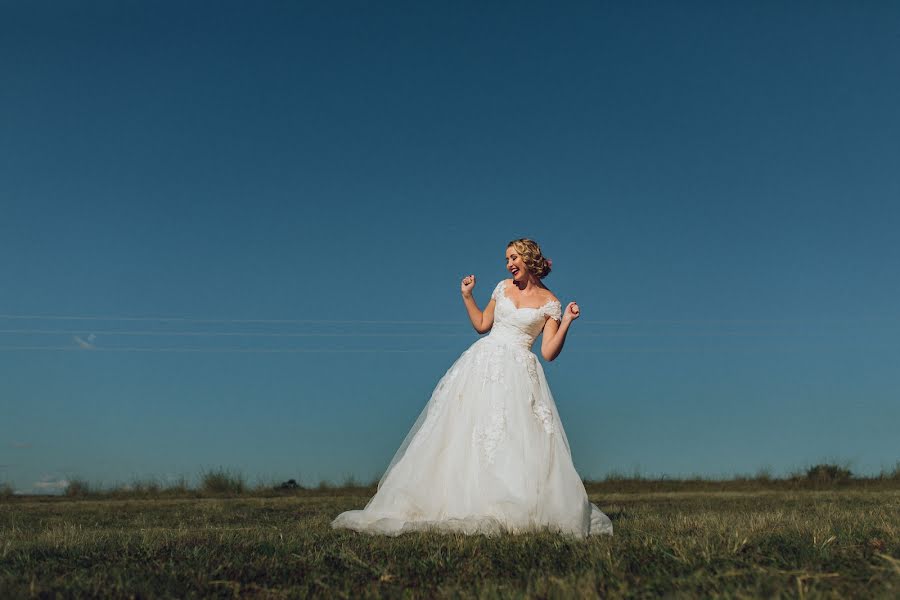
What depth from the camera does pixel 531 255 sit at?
999 centimetres

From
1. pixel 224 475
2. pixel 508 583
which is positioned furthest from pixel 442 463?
pixel 224 475

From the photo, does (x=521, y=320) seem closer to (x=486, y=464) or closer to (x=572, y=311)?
(x=572, y=311)

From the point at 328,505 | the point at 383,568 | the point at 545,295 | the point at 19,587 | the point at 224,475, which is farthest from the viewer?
the point at 224,475

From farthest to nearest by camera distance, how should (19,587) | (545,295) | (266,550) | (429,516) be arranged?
(545,295), (429,516), (266,550), (19,587)

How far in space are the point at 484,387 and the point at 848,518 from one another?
4.66 meters

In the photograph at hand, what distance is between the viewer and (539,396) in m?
9.32

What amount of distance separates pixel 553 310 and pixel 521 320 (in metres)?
0.44

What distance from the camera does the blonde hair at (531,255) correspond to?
9984 mm

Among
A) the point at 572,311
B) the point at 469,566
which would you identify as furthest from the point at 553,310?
the point at 469,566

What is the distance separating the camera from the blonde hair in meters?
9.98

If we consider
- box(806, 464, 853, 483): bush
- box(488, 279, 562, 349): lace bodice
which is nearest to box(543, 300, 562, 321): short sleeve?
box(488, 279, 562, 349): lace bodice

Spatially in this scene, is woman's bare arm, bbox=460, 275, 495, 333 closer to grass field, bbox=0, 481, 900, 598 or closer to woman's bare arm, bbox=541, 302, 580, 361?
woman's bare arm, bbox=541, 302, 580, 361

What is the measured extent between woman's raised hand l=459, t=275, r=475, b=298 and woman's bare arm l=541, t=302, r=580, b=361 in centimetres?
124

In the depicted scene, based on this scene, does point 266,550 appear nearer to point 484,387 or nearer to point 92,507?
point 484,387
